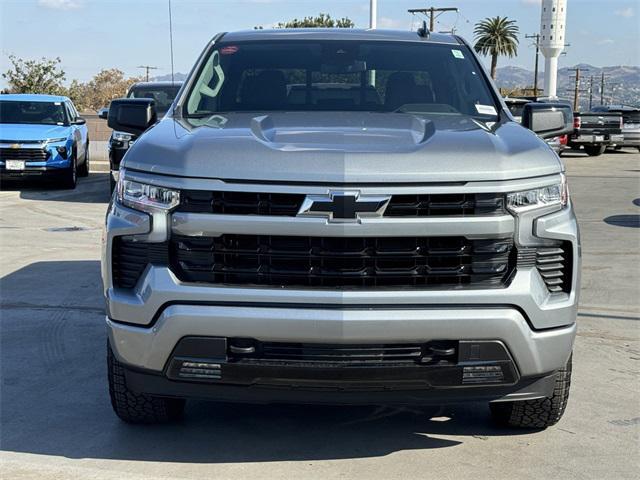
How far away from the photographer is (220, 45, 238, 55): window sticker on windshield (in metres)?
5.61

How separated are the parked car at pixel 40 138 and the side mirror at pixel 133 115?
11664 millimetres

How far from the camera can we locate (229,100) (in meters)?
5.25

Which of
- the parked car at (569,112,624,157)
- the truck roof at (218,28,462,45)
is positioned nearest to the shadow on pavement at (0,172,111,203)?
the truck roof at (218,28,462,45)

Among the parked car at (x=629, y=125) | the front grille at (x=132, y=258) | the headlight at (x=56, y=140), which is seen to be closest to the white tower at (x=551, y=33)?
the parked car at (x=629, y=125)

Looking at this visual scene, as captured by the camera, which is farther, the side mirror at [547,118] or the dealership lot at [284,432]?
the side mirror at [547,118]

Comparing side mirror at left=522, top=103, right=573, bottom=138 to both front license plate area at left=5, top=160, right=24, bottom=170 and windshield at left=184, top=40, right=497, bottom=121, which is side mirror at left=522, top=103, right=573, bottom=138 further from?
front license plate area at left=5, top=160, right=24, bottom=170

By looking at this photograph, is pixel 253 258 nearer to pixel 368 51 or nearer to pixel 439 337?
pixel 439 337

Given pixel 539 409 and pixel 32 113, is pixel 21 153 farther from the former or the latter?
pixel 539 409

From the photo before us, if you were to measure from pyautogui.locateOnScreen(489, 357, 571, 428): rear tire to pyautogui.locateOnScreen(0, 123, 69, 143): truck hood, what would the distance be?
13496mm

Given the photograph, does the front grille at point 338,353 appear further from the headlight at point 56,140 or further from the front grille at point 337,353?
the headlight at point 56,140

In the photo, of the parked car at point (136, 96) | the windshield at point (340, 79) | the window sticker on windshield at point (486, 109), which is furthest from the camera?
the parked car at point (136, 96)

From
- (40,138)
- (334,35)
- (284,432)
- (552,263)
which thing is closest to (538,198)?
(552,263)

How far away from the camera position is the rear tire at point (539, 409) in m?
4.40

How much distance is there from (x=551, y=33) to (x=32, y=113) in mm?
69443
